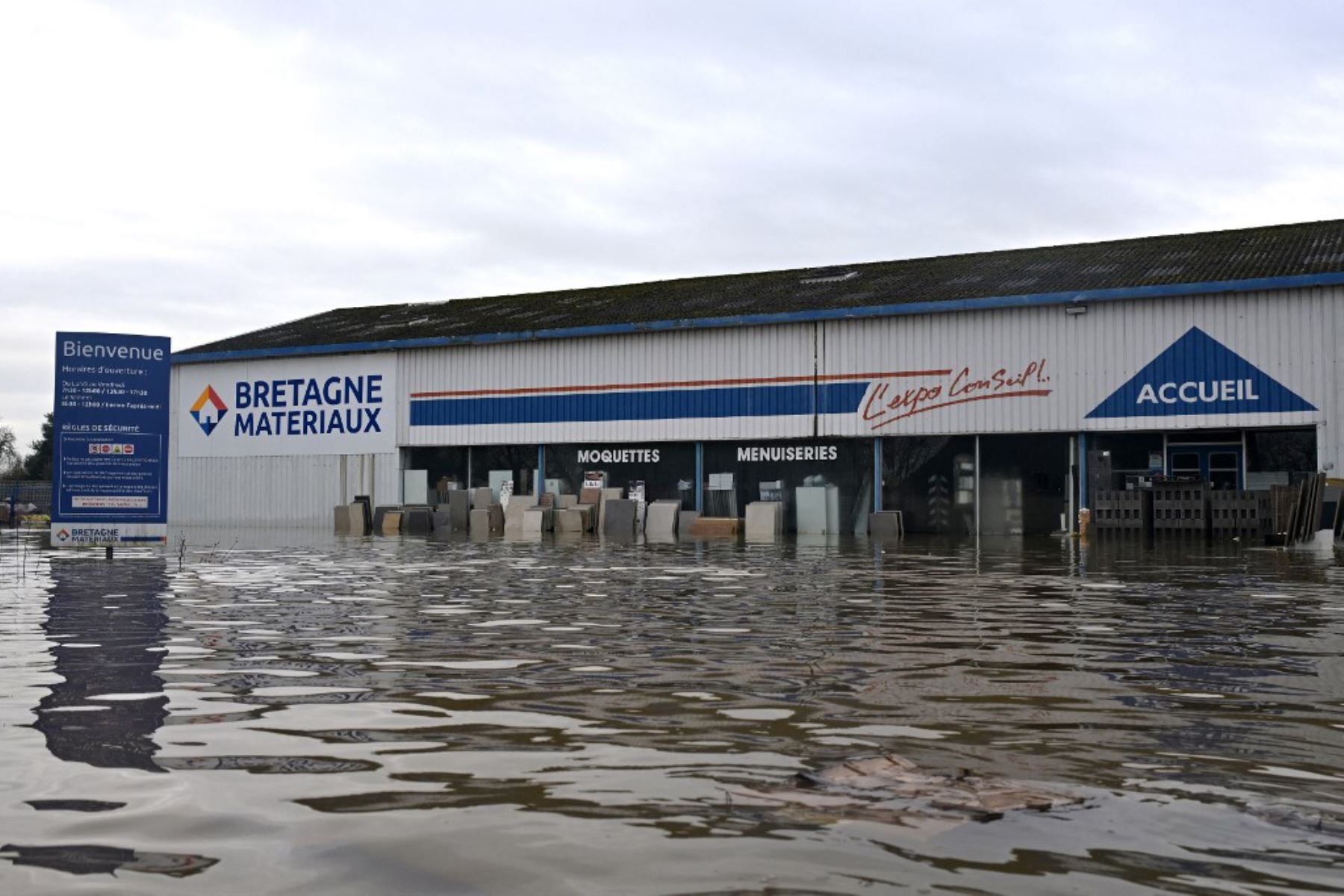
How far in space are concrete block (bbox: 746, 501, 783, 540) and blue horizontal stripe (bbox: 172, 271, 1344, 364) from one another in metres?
4.53

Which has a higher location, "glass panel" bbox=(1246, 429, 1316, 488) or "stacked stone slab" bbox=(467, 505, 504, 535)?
"glass panel" bbox=(1246, 429, 1316, 488)

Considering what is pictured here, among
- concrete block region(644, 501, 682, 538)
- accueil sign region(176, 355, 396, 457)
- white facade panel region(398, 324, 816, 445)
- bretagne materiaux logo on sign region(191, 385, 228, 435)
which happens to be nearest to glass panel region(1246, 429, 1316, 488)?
white facade panel region(398, 324, 816, 445)

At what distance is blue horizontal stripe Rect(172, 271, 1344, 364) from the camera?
1131 inches

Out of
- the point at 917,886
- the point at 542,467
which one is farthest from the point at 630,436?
the point at 917,886

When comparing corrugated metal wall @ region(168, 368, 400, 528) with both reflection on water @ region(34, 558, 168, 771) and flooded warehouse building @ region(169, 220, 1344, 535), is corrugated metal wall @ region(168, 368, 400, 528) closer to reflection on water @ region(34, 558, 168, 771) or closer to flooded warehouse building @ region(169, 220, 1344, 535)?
flooded warehouse building @ region(169, 220, 1344, 535)

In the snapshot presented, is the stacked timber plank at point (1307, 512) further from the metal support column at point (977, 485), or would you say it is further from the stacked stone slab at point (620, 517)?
the stacked stone slab at point (620, 517)

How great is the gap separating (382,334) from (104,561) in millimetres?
23393

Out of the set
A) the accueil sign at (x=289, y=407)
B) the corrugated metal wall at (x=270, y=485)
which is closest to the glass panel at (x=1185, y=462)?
the corrugated metal wall at (x=270, y=485)

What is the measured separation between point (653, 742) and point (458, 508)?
104ft

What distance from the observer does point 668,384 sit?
3516 centimetres

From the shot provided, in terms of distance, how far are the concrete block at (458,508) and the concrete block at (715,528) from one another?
6699mm

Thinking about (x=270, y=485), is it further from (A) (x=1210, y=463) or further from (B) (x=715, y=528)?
(A) (x=1210, y=463)

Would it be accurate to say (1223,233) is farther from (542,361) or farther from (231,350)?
(231,350)

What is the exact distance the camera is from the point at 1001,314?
31.6m
